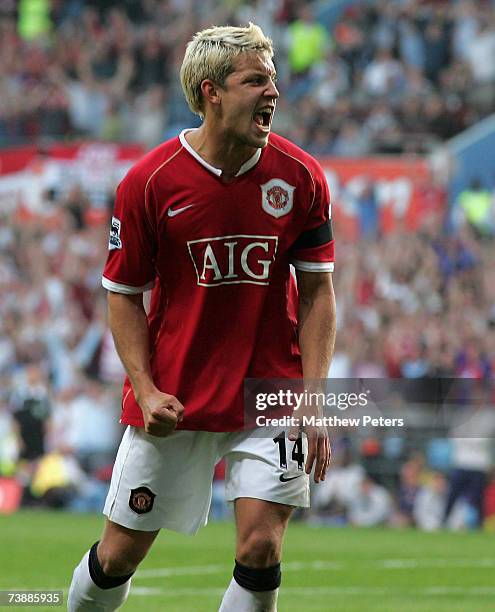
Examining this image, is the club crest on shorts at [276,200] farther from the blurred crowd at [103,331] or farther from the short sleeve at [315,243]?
the blurred crowd at [103,331]

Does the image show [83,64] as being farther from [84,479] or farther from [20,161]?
[84,479]

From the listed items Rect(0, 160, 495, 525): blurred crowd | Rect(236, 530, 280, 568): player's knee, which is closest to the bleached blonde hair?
Rect(236, 530, 280, 568): player's knee

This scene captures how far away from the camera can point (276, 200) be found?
5754mm

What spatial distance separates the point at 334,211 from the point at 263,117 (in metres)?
12.5

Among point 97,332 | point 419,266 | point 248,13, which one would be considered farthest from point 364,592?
point 248,13

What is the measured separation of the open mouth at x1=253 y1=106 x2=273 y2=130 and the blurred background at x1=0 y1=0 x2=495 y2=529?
24.1 feet

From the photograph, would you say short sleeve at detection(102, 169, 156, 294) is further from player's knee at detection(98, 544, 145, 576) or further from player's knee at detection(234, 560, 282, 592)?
player's knee at detection(234, 560, 282, 592)

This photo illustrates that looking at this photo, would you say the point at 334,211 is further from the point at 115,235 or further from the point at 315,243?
the point at 115,235

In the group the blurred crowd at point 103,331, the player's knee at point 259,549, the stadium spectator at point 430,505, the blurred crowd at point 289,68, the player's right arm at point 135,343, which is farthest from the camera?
the blurred crowd at point 289,68

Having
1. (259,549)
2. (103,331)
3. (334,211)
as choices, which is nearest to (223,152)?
(259,549)

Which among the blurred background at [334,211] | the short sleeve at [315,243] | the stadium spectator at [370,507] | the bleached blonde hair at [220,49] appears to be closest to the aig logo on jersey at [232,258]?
the short sleeve at [315,243]

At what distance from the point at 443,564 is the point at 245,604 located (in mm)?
6311

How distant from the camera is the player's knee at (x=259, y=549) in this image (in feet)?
18.2

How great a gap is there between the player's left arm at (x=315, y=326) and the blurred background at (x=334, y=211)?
6.92m
